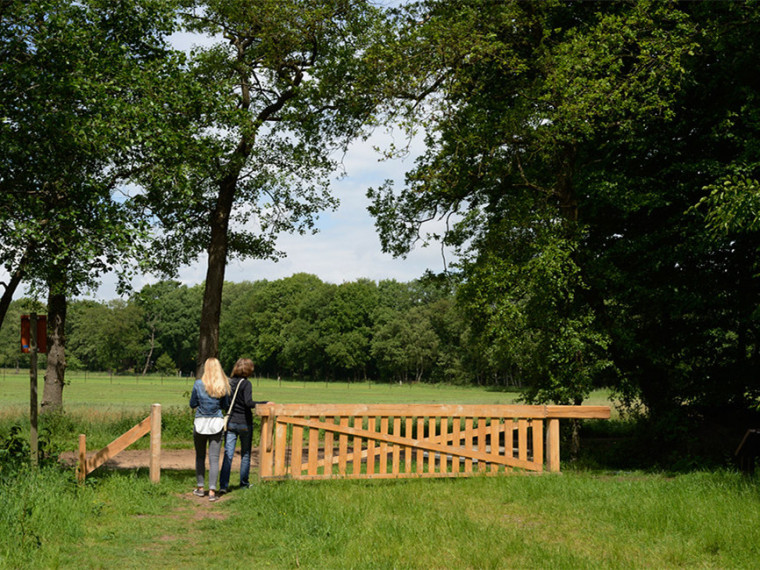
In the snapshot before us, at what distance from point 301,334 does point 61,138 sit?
299ft

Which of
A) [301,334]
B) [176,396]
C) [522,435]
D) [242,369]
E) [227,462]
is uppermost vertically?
[301,334]

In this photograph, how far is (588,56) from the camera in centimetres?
1350

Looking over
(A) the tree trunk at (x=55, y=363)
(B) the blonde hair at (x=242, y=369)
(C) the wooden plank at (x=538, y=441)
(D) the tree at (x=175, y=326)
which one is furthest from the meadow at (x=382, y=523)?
(D) the tree at (x=175, y=326)

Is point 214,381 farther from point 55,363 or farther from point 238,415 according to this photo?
point 55,363

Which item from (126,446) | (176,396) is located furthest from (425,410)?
(176,396)

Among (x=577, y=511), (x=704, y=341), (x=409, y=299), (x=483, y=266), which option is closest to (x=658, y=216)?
(x=704, y=341)

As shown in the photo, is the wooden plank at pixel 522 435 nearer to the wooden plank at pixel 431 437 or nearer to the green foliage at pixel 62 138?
the wooden plank at pixel 431 437

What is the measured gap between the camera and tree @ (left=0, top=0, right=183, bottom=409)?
9.09 meters

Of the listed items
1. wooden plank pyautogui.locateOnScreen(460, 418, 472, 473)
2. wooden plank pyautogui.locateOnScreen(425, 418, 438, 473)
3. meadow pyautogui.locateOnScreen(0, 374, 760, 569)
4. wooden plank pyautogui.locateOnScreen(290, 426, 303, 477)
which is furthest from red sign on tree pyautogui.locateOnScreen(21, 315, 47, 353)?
wooden plank pyautogui.locateOnScreen(460, 418, 472, 473)

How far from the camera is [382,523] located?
25.0ft

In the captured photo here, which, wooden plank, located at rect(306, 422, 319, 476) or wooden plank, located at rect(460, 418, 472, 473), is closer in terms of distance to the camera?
wooden plank, located at rect(306, 422, 319, 476)

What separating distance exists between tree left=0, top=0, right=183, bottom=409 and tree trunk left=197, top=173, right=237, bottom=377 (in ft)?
25.7

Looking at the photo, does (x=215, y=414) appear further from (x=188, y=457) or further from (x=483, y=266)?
(x=483, y=266)

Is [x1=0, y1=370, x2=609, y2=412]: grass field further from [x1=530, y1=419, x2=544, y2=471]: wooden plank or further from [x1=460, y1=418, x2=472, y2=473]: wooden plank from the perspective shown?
[x1=530, y1=419, x2=544, y2=471]: wooden plank
